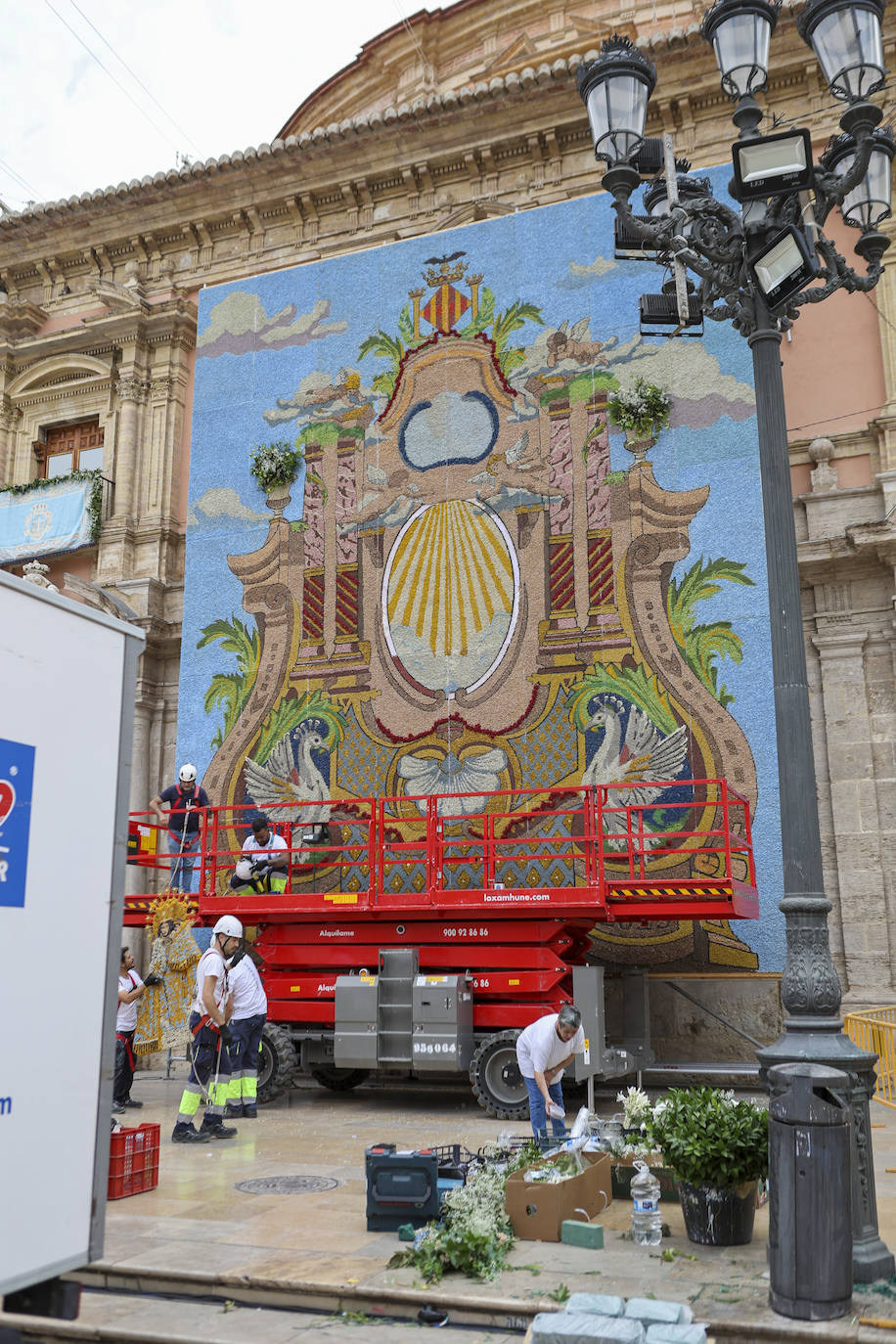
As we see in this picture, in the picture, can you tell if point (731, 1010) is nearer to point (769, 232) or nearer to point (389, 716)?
point (389, 716)

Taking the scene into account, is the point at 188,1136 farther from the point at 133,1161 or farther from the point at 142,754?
the point at 142,754

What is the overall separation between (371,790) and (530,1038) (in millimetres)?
8070

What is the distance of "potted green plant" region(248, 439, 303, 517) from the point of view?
62.5 feet

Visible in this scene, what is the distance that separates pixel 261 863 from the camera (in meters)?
15.1

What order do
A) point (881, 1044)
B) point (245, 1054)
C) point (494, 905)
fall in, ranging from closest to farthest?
point (245, 1054), point (881, 1044), point (494, 905)

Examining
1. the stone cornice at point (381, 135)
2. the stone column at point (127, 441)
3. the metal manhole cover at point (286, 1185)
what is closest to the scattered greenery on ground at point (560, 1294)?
the metal manhole cover at point (286, 1185)

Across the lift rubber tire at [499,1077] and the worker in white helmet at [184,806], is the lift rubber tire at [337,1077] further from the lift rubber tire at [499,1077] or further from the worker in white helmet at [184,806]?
the worker in white helmet at [184,806]

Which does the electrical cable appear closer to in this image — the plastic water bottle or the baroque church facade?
the baroque church facade

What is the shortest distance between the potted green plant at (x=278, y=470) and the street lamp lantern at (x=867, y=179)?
1200 centimetres

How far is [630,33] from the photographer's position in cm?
2311

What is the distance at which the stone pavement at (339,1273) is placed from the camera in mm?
5820

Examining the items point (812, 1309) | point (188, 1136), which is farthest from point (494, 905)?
point (812, 1309)

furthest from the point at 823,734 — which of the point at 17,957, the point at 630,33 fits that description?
the point at 630,33

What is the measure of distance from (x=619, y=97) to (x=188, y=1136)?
9384 mm
